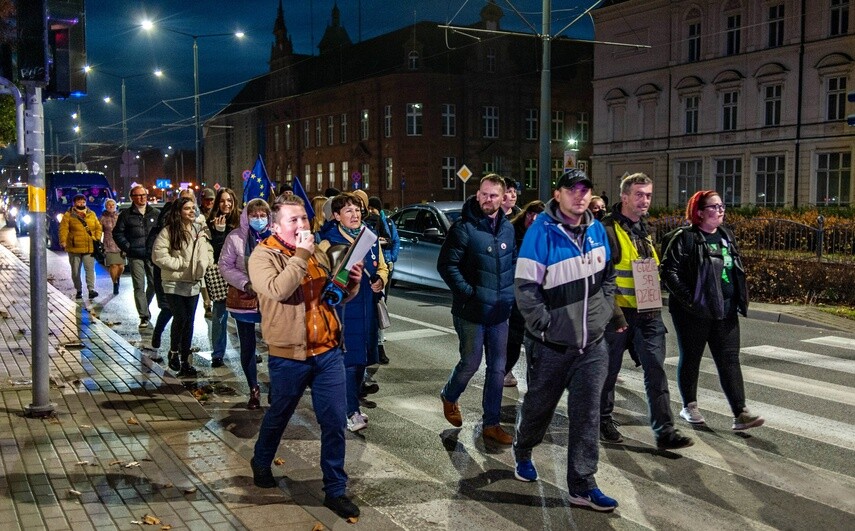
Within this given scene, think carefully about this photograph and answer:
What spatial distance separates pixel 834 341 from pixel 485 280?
668 cm

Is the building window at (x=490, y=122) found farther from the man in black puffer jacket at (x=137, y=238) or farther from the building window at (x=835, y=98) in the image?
the man in black puffer jacket at (x=137, y=238)

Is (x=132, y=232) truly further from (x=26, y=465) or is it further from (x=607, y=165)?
(x=607, y=165)

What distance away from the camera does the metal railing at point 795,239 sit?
47.4ft

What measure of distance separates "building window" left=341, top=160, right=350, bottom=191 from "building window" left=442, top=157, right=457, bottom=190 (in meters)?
9.26

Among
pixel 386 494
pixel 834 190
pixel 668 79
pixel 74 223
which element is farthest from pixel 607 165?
pixel 386 494

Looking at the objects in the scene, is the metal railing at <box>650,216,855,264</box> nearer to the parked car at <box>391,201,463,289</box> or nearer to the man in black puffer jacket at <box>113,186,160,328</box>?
the parked car at <box>391,201,463,289</box>

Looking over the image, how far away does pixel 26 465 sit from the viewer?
5.62m

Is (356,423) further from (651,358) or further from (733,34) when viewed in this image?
(733,34)

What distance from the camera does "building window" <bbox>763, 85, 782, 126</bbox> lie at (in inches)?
1452

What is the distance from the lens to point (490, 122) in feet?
192

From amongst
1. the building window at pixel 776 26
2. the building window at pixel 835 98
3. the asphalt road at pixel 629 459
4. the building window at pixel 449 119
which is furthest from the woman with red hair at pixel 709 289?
the building window at pixel 449 119

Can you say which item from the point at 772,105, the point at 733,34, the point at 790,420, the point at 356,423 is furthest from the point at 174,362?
the point at 733,34

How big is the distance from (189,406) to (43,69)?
2.93 meters

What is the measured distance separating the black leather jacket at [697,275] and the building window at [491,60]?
174 feet
